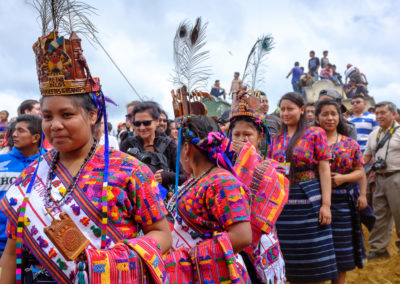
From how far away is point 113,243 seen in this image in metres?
1.69

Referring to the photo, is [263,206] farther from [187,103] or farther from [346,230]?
[346,230]

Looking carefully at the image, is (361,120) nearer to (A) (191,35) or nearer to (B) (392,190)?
(B) (392,190)

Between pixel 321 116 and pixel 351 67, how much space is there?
1357cm

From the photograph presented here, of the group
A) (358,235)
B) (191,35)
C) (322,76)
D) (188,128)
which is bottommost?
(358,235)

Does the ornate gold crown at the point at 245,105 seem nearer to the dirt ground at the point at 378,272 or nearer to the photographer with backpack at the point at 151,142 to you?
the photographer with backpack at the point at 151,142

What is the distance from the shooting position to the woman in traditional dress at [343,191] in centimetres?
418

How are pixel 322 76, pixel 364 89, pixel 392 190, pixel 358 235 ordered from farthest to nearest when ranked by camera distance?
pixel 322 76 → pixel 364 89 → pixel 392 190 → pixel 358 235

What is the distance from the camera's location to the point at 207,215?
7.24 ft

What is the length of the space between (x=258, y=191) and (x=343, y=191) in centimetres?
194

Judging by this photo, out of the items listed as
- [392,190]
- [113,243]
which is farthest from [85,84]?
[392,190]

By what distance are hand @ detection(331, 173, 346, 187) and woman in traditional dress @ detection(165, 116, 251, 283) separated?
220 cm

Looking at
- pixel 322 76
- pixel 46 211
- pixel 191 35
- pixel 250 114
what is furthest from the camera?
pixel 322 76

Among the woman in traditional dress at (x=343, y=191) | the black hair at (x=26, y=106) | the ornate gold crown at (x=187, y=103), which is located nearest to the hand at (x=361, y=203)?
the woman in traditional dress at (x=343, y=191)

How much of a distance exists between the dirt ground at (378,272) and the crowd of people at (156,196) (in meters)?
1.18
